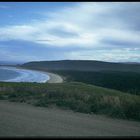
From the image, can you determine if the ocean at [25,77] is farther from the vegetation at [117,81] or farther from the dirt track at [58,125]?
the dirt track at [58,125]

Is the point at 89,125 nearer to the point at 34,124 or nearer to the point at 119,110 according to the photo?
the point at 34,124

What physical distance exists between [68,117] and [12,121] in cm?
232

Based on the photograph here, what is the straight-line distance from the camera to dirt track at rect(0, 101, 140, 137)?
9.47 metres

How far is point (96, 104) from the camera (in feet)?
49.6

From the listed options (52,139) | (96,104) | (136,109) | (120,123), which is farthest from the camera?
(96,104)

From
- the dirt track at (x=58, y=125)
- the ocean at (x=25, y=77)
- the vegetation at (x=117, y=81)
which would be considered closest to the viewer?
the dirt track at (x=58, y=125)

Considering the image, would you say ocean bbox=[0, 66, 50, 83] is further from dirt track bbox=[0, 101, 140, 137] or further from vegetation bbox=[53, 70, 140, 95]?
dirt track bbox=[0, 101, 140, 137]

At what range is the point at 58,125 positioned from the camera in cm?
1051

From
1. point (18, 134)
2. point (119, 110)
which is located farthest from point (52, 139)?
point (119, 110)

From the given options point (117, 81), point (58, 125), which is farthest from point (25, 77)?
point (58, 125)

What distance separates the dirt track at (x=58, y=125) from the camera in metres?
9.47

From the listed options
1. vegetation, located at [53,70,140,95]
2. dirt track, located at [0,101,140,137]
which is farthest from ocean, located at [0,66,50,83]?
dirt track, located at [0,101,140,137]

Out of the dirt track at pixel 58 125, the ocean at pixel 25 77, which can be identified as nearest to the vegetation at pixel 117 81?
the ocean at pixel 25 77

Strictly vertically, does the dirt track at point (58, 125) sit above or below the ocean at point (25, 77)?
above
